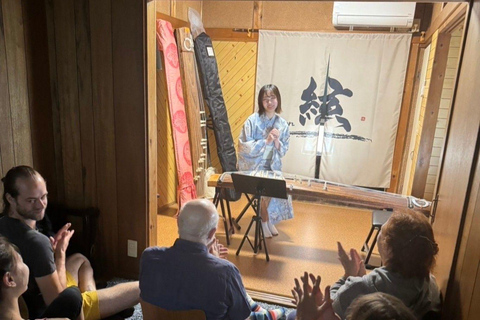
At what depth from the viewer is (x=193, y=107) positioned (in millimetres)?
4020

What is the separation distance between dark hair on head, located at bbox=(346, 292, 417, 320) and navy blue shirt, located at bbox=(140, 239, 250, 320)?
55 cm

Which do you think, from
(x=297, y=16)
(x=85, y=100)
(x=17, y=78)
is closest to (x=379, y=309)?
(x=85, y=100)

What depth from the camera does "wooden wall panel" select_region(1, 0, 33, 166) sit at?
7.26 ft

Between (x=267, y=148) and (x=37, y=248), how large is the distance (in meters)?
2.41

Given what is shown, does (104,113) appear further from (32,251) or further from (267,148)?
(267,148)

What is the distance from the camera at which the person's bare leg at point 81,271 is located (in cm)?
229

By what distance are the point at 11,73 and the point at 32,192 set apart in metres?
0.90

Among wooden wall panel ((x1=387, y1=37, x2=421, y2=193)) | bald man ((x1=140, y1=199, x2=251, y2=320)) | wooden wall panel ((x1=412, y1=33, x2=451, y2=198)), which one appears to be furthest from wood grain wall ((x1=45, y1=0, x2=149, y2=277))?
wooden wall panel ((x1=387, y1=37, x2=421, y2=193))

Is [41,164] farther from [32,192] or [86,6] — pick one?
Result: [86,6]

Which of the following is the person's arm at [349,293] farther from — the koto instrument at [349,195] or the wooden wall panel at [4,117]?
the wooden wall panel at [4,117]

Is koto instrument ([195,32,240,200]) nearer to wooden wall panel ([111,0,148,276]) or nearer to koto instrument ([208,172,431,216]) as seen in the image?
koto instrument ([208,172,431,216])

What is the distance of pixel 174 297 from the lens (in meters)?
1.42

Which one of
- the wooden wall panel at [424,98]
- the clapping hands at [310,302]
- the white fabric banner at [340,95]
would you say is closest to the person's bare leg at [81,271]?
the clapping hands at [310,302]

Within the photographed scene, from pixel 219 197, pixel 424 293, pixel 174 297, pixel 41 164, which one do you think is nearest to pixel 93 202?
pixel 41 164
